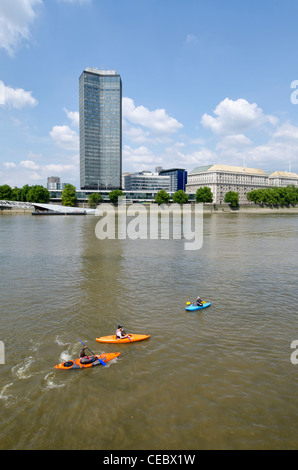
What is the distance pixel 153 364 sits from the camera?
14.7m

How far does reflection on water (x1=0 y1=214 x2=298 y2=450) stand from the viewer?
10.5 meters

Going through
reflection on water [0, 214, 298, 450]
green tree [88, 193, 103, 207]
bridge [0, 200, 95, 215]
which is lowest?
reflection on water [0, 214, 298, 450]

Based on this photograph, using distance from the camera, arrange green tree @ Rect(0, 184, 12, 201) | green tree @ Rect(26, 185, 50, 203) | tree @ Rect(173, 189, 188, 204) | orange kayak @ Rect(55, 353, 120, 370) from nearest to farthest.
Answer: orange kayak @ Rect(55, 353, 120, 370), green tree @ Rect(26, 185, 50, 203), green tree @ Rect(0, 184, 12, 201), tree @ Rect(173, 189, 188, 204)

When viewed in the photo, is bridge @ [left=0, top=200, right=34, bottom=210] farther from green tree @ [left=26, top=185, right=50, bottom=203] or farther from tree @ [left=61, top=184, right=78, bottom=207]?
tree @ [left=61, top=184, right=78, bottom=207]

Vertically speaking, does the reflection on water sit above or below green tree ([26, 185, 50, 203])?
below

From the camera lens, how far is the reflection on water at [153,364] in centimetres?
1051

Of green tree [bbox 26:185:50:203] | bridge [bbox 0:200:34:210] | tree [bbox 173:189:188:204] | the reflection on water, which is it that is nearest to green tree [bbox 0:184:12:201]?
green tree [bbox 26:185:50:203]

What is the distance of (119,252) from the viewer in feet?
153

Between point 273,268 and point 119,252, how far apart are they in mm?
23251

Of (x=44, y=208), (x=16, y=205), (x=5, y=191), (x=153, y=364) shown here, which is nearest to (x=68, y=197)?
(x=44, y=208)

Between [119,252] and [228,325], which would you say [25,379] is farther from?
[119,252]

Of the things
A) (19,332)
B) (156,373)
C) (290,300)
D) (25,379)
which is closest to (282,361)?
(156,373)
